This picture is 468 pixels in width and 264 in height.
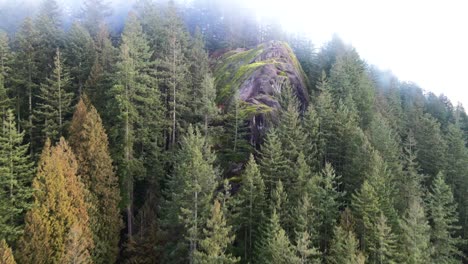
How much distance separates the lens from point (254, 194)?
31.3m

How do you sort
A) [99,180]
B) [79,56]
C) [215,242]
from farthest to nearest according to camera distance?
[79,56] → [99,180] → [215,242]

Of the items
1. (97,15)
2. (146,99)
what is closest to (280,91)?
(146,99)

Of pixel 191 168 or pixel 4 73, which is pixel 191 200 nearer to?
pixel 191 168

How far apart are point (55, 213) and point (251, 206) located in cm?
1498

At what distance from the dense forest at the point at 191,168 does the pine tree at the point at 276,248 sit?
0.34ft

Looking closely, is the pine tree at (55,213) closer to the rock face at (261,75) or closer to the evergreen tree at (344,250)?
the evergreen tree at (344,250)

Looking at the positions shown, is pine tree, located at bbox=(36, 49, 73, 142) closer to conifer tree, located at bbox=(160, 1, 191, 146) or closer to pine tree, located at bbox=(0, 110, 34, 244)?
pine tree, located at bbox=(0, 110, 34, 244)

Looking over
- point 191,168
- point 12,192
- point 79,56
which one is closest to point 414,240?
point 191,168

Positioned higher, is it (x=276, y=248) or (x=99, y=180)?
(x=99, y=180)

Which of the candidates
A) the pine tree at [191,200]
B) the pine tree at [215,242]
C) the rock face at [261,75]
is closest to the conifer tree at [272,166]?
the pine tree at [191,200]

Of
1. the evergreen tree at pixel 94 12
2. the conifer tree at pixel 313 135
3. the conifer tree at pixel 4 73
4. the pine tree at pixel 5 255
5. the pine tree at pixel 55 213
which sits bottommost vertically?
the pine tree at pixel 5 255

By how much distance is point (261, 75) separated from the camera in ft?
168

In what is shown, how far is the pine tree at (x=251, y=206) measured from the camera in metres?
31.2

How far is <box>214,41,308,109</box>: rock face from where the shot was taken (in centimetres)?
4923
